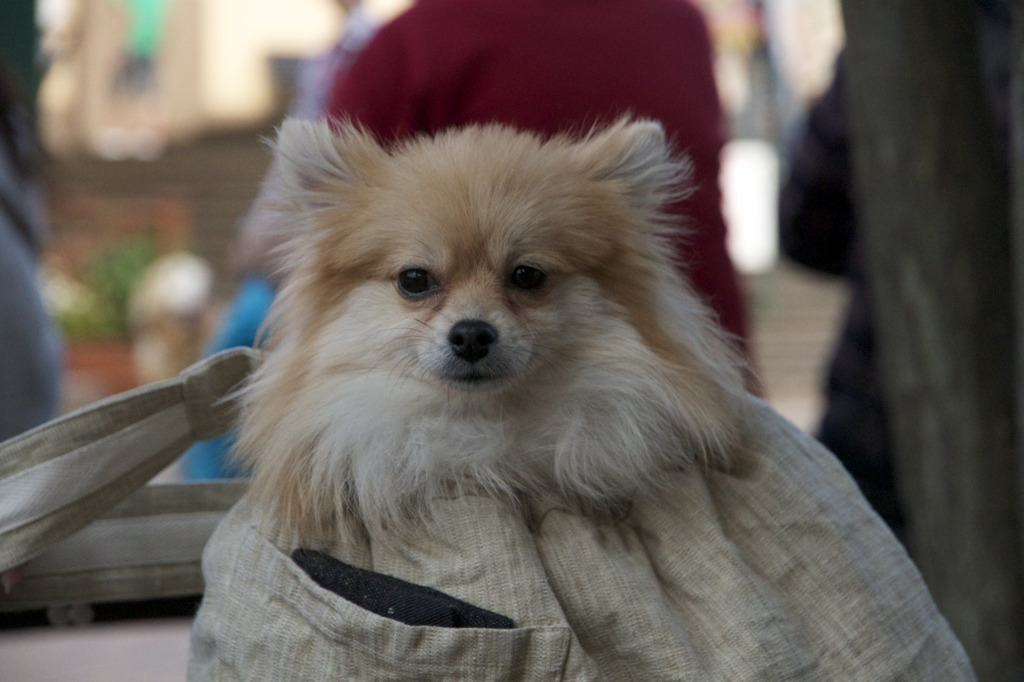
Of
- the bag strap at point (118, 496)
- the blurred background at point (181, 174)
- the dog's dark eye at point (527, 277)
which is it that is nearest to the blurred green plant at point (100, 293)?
the blurred background at point (181, 174)

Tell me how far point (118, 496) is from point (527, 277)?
953mm

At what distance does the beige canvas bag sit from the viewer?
1.70 meters

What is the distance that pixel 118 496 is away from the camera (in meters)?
2.06

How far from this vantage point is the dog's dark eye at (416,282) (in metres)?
2.13

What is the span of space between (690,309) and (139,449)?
3.98 ft

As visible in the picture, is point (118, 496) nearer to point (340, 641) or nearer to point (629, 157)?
point (340, 641)

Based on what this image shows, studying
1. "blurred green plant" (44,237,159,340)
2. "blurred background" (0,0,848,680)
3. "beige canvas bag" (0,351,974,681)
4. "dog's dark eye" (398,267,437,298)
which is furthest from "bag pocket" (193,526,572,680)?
"blurred green plant" (44,237,159,340)

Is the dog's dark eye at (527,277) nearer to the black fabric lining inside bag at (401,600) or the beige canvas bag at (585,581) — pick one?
the beige canvas bag at (585,581)

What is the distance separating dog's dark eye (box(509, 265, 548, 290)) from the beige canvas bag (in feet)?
1.57

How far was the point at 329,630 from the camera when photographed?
170 cm

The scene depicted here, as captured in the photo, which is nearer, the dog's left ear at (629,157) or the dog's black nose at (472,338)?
the dog's black nose at (472,338)

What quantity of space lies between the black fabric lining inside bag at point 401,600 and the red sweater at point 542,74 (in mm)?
1139

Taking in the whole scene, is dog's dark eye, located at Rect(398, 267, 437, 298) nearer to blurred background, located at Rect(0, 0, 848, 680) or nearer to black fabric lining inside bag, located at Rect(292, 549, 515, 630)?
black fabric lining inside bag, located at Rect(292, 549, 515, 630)

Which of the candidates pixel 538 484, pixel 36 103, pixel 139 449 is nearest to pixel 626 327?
pixel 538 484
